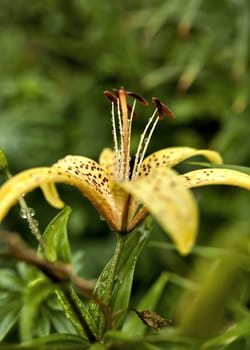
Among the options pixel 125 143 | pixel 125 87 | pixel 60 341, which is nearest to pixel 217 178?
pixel 125 143

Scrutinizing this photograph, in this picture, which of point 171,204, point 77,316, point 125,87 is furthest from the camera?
point 125,87

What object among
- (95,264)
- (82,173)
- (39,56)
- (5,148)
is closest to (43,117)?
(5,148)

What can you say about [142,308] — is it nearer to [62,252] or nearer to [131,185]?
[62,252]

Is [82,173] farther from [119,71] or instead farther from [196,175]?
[119,71]

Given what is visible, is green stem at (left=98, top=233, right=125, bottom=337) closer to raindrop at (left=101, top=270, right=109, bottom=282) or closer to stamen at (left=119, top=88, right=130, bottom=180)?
raindrop at (left=101, top=270, right=109, bottom=282)

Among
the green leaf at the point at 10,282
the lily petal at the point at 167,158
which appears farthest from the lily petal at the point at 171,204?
the green leaf at the point at 10,282
